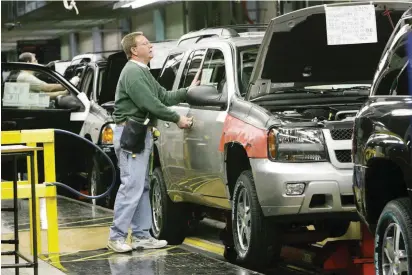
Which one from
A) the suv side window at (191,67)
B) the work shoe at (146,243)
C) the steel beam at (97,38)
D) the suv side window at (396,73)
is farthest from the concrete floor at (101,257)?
the steel beam at (97,38)

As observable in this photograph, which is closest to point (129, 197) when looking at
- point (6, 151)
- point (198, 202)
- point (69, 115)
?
point (198, 202)

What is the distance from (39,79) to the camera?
15805 millimetres

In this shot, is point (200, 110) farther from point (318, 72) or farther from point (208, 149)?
point (318, 72)

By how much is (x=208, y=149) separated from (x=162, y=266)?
1.44 m

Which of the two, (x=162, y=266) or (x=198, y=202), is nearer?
(x=162, y=266)

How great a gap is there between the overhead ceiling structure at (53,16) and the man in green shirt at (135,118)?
16437 mm

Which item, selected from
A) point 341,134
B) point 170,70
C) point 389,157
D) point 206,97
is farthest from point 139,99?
point 389,157

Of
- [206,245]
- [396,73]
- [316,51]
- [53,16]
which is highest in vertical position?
[53,16]

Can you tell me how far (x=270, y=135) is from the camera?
8.69m

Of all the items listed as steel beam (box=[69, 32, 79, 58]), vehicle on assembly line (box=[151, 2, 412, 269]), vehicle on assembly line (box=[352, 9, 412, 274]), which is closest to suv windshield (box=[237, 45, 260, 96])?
vehicle on assembly line (box=[151, 2, 412, 269])

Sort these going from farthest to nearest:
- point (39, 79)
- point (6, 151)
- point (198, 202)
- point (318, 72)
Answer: point (39, 79), point (198, 202), point (318, 72), point (6, 151)

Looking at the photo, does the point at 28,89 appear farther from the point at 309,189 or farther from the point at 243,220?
the point at 309,189

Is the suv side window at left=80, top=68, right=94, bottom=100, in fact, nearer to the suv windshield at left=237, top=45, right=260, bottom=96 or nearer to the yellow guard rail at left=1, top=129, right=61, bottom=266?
the yellow guard rail at left=1, top=129, right=61, bottom=266

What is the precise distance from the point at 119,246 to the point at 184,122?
4.35 feet
